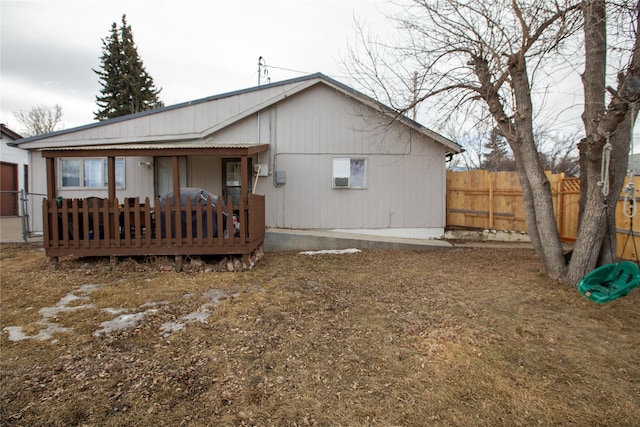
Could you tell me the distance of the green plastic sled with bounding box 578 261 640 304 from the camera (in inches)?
151

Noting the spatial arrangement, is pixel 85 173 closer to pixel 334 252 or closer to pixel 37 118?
pixel 334 252

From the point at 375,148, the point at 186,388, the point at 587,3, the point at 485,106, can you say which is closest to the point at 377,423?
the point at 186,388

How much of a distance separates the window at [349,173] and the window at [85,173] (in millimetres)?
5973

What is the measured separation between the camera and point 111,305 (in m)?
3.92

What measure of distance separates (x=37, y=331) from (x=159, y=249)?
2.42 m

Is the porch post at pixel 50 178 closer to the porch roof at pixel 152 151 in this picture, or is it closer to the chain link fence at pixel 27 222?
the porch roof at pixel 152 151

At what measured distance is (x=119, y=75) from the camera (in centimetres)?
2377

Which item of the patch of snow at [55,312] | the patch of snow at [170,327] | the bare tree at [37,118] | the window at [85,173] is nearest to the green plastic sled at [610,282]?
the patch of snow at [170,327]

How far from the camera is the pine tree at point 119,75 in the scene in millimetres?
23500

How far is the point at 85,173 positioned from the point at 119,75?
19377 mm

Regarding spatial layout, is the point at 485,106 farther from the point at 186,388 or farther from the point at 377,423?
the point at 186,388

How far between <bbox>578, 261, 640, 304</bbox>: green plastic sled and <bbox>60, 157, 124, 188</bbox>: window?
406 inches

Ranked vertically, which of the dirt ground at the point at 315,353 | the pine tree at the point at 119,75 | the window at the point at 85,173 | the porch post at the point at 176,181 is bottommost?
the dirt ground at the point at 315,353

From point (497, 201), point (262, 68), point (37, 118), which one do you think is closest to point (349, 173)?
point (497, 201)
